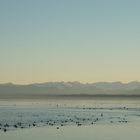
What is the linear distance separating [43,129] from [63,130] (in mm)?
2312

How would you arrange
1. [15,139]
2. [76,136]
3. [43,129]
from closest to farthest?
[15,139] → [76,136] → [43,129]

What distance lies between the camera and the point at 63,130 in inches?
2036

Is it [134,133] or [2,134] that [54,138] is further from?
[134,133]

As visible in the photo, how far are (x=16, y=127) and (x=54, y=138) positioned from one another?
11.2 meters

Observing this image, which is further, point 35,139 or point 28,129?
point 28,129

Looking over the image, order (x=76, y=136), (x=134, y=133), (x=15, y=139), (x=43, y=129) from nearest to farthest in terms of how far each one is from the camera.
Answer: (x=15, y=139) < (x=76, y=136) < (x=134, y=133) < (x=43, y=129)

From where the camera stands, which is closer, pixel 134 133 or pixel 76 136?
pixel 76 136

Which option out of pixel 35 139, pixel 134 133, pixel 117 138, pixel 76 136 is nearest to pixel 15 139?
pixel 35 139

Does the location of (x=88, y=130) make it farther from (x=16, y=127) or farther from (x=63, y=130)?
(x=16, y=127)

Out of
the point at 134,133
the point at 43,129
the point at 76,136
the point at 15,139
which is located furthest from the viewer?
the point at 43,129

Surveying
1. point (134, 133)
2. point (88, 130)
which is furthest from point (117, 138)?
point (88, 130)

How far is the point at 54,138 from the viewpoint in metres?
44.2

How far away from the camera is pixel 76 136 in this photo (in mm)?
45781

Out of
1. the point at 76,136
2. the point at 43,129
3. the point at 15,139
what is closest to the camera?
the point at 15,139
